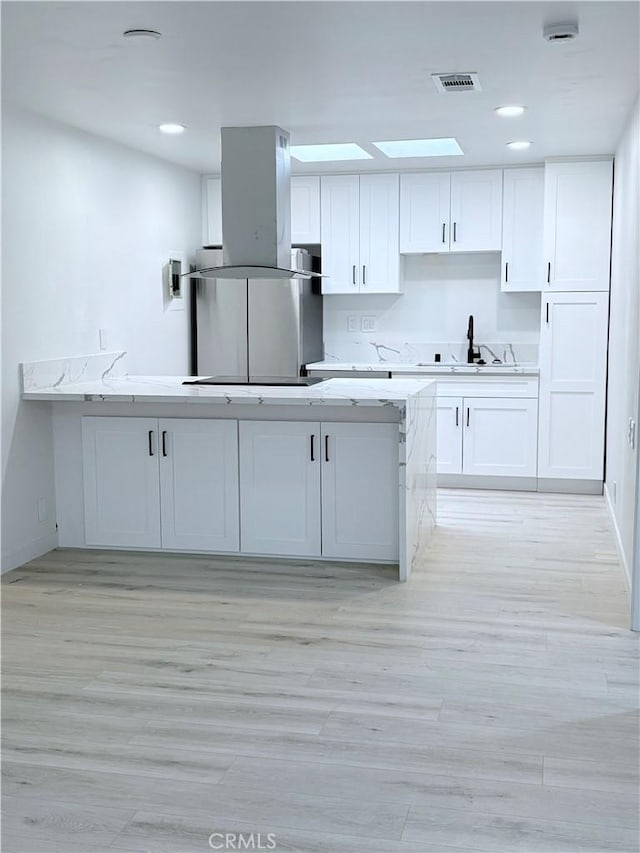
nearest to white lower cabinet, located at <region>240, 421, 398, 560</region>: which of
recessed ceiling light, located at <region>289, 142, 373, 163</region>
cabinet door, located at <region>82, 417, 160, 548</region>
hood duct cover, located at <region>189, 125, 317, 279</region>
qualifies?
cabinet door, located at <region>82, 417, 160, 548</region>

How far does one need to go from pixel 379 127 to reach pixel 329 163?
1.30m

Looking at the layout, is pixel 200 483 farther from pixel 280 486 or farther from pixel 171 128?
pixel 171 128

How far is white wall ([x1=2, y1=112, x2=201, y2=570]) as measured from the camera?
184 inches

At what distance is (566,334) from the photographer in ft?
21.4

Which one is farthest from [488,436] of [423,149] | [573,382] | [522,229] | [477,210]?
[423,149]

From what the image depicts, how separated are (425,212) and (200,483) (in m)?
3.12

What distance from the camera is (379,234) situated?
6992 millimetres

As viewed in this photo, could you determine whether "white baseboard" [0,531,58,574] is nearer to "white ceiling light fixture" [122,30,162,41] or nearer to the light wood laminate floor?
the light wood laminate floor

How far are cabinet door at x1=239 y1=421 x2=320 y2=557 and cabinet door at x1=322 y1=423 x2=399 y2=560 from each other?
73 mm

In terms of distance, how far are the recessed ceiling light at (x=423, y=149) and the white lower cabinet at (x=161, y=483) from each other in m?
2.50

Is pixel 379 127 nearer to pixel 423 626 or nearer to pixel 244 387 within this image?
pixel 244 387

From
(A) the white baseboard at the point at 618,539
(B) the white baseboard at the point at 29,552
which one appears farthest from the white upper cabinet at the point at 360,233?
(B) the white baseboard at the point at 29,552

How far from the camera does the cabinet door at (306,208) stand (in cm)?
703

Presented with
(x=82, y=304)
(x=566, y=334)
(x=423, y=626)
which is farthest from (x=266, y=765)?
(x=566, y=334)
